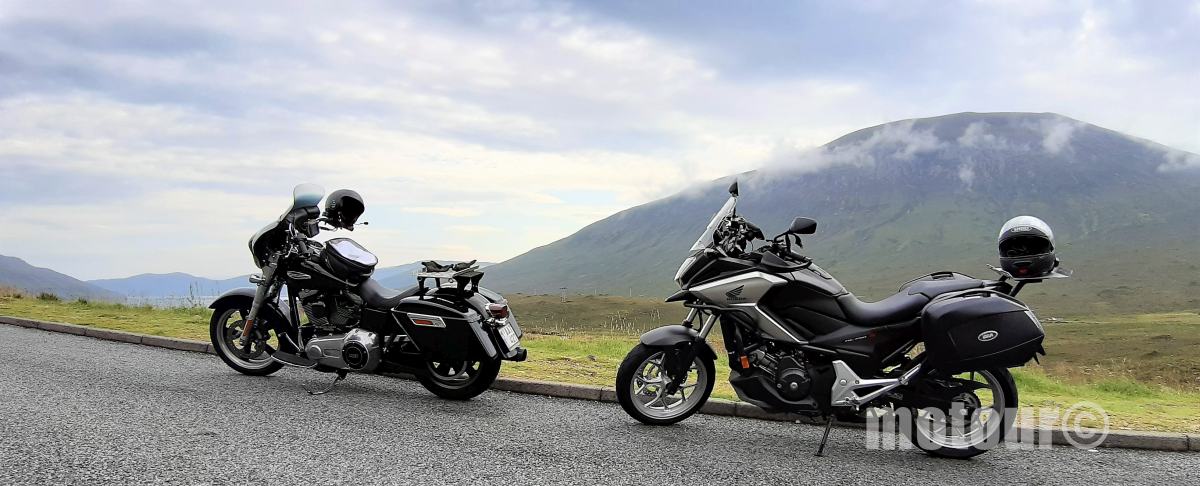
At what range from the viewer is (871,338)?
6141mm

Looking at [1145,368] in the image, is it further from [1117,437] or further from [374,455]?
[374,455]

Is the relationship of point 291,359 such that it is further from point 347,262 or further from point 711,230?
point 711,230

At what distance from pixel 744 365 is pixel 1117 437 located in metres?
3.02

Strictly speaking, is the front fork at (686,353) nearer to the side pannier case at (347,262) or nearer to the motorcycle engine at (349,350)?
the motorcycle engine at (349,350)

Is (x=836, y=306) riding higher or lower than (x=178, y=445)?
higher

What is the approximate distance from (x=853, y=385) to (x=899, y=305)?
2.21ft

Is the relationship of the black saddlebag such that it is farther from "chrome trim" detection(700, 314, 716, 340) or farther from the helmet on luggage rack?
"chrome trim" detection(700, 314, 716, 340)

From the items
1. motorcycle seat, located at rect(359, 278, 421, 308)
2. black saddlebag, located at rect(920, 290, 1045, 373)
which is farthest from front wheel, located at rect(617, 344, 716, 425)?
motorcycle seat, located at rect(359, 278, 421, 308)

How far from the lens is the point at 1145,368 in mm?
52906

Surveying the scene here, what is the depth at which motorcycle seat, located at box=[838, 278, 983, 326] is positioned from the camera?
20.1ft

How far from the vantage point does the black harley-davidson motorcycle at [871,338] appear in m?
5.91

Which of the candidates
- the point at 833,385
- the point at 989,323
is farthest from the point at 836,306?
the point at 989,323

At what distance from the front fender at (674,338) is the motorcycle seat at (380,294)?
7.60 ft

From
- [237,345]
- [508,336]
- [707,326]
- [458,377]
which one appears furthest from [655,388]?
[237,345]
